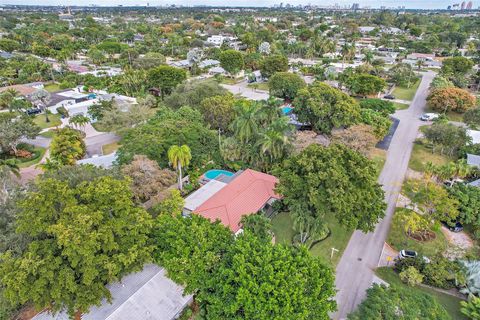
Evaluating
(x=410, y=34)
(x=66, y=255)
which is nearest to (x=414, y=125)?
(x=66, y=255)

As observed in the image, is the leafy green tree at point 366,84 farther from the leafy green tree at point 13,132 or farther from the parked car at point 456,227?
the leafy green tree at point 13,132

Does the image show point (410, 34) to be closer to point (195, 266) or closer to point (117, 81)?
point (117, 81)

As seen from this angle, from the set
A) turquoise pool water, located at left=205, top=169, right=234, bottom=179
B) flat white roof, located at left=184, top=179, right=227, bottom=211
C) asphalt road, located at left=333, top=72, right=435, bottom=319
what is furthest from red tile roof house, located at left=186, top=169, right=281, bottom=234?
asphalt road, located at left=333, top=72, right=435, bottom=319

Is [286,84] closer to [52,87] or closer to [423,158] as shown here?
[423,158]

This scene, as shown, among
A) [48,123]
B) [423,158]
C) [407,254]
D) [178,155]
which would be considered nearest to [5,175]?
[178,155]

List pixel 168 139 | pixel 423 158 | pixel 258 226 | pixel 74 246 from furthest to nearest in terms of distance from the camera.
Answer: pixel 423 158 < pixel 168 139 < pixel 258 226 < pixel 74 246

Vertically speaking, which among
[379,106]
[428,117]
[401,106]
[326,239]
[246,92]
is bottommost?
[326,239]

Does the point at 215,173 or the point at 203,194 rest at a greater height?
the point at 203,194
